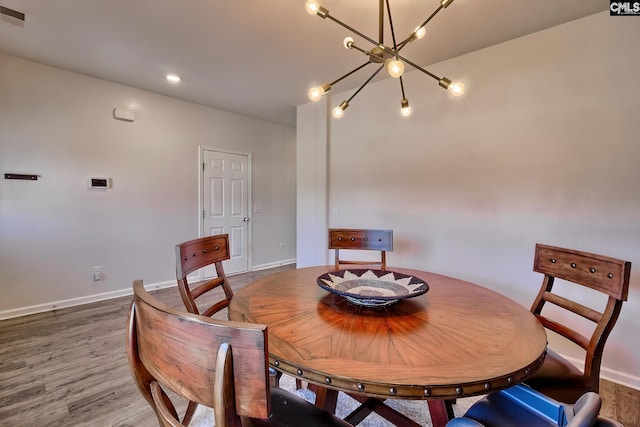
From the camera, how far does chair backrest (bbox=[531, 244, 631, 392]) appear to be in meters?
1.12

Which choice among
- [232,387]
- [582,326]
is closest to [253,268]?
[582,326]

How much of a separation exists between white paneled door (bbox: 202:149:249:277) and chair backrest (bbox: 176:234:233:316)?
260 centimetres

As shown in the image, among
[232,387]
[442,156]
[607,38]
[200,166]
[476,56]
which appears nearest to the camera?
[232,387]

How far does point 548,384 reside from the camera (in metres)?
1.17

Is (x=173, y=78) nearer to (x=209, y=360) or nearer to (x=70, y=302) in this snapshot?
(x=70, y=302)

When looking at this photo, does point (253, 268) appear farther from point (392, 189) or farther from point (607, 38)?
point (607, 38)

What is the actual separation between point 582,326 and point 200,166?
4399 mm

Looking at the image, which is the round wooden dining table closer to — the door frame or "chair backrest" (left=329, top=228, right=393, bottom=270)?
"chair backrest" (left=329, top=228, right=393, bottom=270)

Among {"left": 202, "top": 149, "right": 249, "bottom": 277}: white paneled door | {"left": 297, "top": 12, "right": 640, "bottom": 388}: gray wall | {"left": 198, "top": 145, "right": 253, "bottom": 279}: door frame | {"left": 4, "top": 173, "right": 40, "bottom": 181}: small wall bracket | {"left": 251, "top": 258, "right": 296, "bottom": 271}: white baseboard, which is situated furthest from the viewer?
{"left": 251, "top": 258, "right": 296, "bottom": 271}: white baseboard

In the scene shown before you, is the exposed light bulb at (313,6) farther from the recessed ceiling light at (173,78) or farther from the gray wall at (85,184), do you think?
the gray wall at (85,184)

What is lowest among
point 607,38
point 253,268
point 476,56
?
point 253,268

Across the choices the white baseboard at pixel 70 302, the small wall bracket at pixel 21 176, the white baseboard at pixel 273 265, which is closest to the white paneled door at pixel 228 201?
the white baseboard at pixel 273 265

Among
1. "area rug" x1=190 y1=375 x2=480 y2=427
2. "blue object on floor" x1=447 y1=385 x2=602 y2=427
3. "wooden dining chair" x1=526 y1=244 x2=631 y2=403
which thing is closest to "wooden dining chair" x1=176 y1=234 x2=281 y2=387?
"area rug" x1=190 y1=375 x2=480 y2=427

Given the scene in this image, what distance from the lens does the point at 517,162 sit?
2324 millimetres
